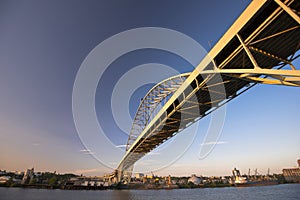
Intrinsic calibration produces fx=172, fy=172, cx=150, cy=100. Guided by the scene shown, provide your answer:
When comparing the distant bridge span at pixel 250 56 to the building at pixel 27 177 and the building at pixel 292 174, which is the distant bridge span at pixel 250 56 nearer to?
the building at pixel 27 177

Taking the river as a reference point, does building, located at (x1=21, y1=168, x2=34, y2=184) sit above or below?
above

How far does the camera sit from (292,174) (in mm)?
118062

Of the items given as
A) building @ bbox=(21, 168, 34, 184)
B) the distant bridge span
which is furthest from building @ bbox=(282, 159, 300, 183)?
building @ bbox=(21, 168, 34, 184)

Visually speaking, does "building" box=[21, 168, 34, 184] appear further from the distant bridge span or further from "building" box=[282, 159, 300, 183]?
"building" box=[282, 159, 300, 183]

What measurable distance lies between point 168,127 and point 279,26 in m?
14.3

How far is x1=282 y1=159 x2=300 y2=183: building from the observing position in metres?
114

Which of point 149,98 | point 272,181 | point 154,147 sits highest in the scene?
point 149,98

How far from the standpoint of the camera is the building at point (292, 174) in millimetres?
113562

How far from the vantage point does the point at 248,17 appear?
681cm

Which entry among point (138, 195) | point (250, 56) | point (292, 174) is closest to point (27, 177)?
point (138, 195)

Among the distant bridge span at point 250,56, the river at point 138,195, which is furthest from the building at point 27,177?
the distant bridge span at point 250,56

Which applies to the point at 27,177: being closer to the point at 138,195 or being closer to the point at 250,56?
the point at 138,195

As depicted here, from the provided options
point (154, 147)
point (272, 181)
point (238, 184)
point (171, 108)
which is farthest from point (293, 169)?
point (171, 108)

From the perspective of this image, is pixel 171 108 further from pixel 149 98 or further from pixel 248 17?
pixel 149 98
